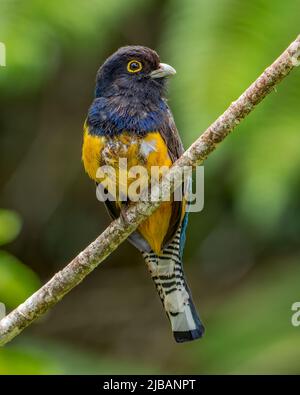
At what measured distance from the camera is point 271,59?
5.32 metres

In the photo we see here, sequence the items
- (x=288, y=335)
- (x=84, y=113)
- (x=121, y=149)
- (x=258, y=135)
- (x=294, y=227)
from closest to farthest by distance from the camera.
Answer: (x=121, y=149) < (x=258, y=135) < (x=288, y=335) < (x=294, y=227) < (x=84, y=113)

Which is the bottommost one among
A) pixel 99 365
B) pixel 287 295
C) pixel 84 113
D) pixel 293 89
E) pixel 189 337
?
pixel 189 337

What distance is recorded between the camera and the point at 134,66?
4730mm

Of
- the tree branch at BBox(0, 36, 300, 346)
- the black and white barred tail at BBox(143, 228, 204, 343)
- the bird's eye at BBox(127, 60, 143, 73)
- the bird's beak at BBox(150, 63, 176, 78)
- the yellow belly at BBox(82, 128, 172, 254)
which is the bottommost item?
the tree branch at BBox(0, 36, 300, 346)

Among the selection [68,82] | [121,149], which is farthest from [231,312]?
A: [68,82]

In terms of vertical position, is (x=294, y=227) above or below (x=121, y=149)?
above

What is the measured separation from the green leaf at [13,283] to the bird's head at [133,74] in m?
1.06

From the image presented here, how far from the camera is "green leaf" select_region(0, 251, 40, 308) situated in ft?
13.3

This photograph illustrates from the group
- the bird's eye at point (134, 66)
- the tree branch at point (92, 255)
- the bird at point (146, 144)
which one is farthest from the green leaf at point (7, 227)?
the bird's eye at point (134, 66)

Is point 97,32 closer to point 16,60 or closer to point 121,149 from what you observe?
point 16,60

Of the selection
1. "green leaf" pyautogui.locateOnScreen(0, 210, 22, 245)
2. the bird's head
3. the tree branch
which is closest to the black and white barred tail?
the bird's head

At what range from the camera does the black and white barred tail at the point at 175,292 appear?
188 inches

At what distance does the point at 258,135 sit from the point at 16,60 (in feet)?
4.85

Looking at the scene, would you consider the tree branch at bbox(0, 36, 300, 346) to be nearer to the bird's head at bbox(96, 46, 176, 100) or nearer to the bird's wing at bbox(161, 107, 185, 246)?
the bird's wing at bbox(161, 107, 185, 246)
